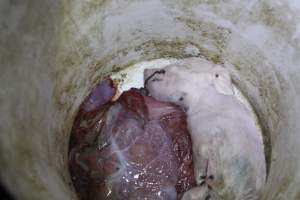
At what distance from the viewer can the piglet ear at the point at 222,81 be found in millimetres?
1171

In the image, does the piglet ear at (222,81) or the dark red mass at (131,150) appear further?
the piglet ear at (222,81)

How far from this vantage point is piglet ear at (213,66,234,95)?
1171 millimetres

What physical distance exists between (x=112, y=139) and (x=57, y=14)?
1.12 feet

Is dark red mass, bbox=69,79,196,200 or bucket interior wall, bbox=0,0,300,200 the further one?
dark red mass, bbox=69,79,196,200

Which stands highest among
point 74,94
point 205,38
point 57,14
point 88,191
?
point 57,14

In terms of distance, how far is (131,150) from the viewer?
42.3 inches

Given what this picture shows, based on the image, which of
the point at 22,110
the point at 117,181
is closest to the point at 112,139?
the point at 117,181

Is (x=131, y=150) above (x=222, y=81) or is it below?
below

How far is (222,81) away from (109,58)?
321 millimetres

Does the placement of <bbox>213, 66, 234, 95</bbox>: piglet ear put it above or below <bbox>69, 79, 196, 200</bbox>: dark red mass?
above

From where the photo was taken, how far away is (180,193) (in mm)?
1088

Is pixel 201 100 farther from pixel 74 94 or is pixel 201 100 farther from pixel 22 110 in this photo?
pixel 22 110

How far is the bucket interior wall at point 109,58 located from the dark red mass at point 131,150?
0.16ft

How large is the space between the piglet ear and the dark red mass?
0.12 metres
